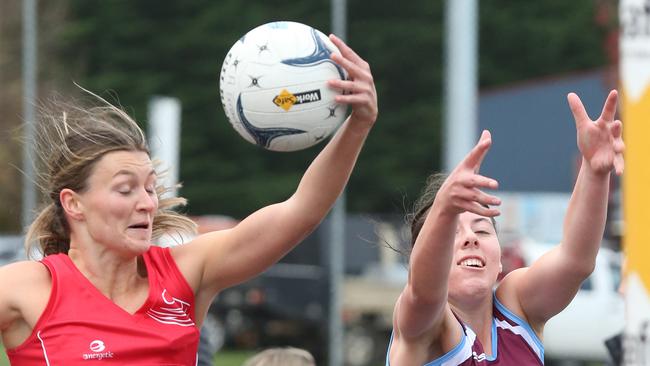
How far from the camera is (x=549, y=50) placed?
38219 mm

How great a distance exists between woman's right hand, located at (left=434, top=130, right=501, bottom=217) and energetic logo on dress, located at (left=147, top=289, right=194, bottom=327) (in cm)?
81

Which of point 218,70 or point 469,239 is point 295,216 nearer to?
point 469,239

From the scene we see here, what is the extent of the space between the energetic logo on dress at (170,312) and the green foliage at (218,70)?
2820 cm

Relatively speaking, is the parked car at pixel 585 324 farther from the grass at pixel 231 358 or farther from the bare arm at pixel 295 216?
the bare arm at pixel 295 216

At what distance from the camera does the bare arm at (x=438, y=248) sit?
3.34m

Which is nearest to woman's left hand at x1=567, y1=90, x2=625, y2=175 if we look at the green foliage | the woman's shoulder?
Answer: the woman's shoulder

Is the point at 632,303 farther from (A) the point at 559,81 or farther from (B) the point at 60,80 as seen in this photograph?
(B) the point at 60,80

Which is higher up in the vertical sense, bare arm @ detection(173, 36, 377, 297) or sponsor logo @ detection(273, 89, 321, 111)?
sponsor logo @ detection(273, 89, 321, 111)

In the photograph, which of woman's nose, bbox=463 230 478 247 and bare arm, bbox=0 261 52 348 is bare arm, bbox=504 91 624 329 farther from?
bare arm, bbox=0 261 52 348

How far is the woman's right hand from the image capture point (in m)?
3.31

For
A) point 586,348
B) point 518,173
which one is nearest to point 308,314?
point 586,348

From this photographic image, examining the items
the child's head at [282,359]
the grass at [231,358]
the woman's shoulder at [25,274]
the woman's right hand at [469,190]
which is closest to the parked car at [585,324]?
the grass at [231,358]

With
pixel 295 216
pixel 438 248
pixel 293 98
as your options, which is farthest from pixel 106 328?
pixel 438 248

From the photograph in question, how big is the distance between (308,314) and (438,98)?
19163 mm
